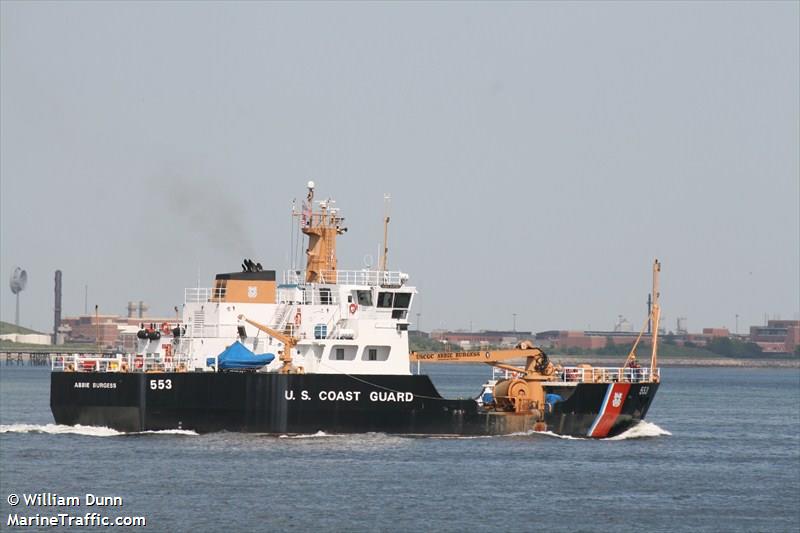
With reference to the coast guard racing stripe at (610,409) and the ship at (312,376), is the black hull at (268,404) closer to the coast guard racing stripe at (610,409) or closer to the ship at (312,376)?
the ship at (312,376)

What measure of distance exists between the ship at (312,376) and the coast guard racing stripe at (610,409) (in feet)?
0.17

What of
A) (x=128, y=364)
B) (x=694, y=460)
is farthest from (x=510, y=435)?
(x=128, y=364)

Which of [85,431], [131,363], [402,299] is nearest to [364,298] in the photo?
[402,299]

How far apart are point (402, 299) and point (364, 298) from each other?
1416 millimetres

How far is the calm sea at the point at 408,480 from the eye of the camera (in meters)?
36.9

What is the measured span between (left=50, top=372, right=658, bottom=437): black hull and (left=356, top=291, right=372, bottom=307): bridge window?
3224 mm

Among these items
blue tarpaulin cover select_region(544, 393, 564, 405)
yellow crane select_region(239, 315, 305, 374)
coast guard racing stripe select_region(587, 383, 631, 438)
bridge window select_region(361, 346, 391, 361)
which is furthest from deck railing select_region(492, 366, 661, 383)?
yellow crane select_region(239, 315, 305, 374)

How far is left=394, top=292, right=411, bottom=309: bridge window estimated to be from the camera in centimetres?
5306

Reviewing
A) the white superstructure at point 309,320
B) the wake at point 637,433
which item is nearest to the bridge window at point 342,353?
the white superstructure at point 309,320

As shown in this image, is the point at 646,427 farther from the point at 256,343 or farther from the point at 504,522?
the point at 504,522

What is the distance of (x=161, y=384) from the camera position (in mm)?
51281

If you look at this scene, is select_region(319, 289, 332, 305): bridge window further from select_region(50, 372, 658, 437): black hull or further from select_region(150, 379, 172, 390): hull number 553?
select_region(150, 379, 172, 390): hull number 553

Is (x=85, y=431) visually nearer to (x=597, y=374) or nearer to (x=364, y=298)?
(x=364, y=298)

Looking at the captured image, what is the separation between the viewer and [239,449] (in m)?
47.6
